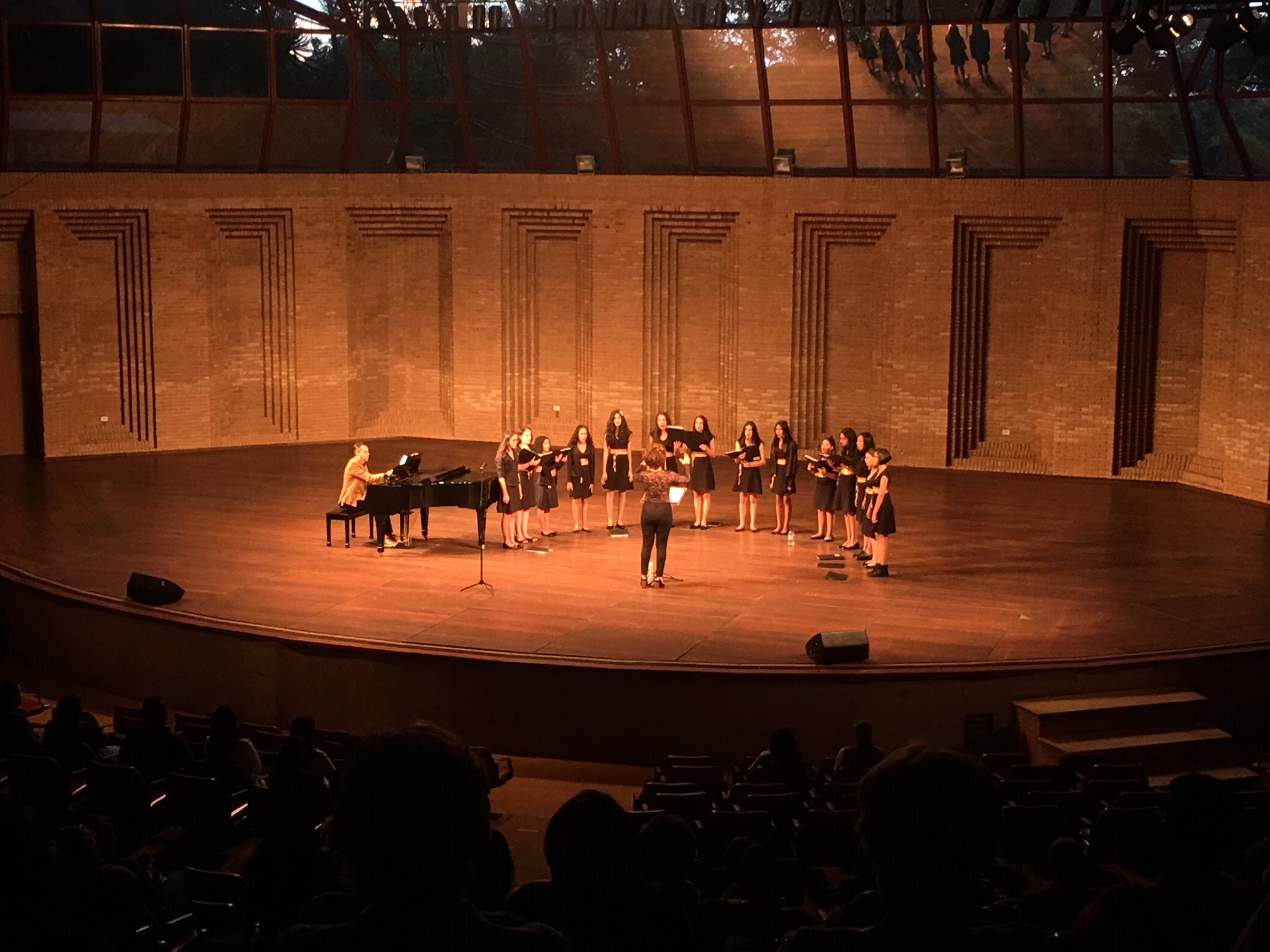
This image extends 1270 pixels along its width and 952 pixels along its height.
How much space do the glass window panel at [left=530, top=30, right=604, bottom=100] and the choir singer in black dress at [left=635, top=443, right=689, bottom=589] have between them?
882 centimetres

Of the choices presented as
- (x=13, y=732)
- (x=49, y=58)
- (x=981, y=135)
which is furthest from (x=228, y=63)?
(x=13, y=732)

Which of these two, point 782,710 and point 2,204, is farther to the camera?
point 2,204

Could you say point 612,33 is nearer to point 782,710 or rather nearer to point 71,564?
point 71,564

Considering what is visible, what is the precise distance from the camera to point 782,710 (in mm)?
13211

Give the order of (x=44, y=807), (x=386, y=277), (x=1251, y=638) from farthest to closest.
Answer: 1. (x=386, y=277)
2. (x=1251, y=638)
3. (x=44, y=807)

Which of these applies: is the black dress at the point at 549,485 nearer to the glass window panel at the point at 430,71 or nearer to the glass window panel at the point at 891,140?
the glass window panel at the point at 891,140

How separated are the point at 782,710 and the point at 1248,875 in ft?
19.4

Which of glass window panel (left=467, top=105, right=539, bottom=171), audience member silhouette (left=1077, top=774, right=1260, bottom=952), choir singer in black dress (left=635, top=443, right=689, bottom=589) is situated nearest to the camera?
audience member silhouette (left=1077, top=774, right=1260, bottom=952)

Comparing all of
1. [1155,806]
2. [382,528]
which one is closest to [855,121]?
[382,528]

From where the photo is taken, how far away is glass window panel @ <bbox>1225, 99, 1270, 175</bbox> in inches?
787

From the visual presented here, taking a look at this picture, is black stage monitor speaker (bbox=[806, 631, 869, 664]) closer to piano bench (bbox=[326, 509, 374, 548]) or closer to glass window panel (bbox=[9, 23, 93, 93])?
piano bench (bbox=[326, 509, 374, 548])

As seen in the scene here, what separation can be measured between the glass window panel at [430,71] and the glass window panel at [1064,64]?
8066 mm

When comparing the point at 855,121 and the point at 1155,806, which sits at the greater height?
the point at 855,121

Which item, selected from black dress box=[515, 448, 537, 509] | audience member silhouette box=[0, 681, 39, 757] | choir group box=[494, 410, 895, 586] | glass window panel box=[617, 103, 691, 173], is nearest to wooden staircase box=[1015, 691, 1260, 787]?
choir group box=[494, 410, 895, 586]
